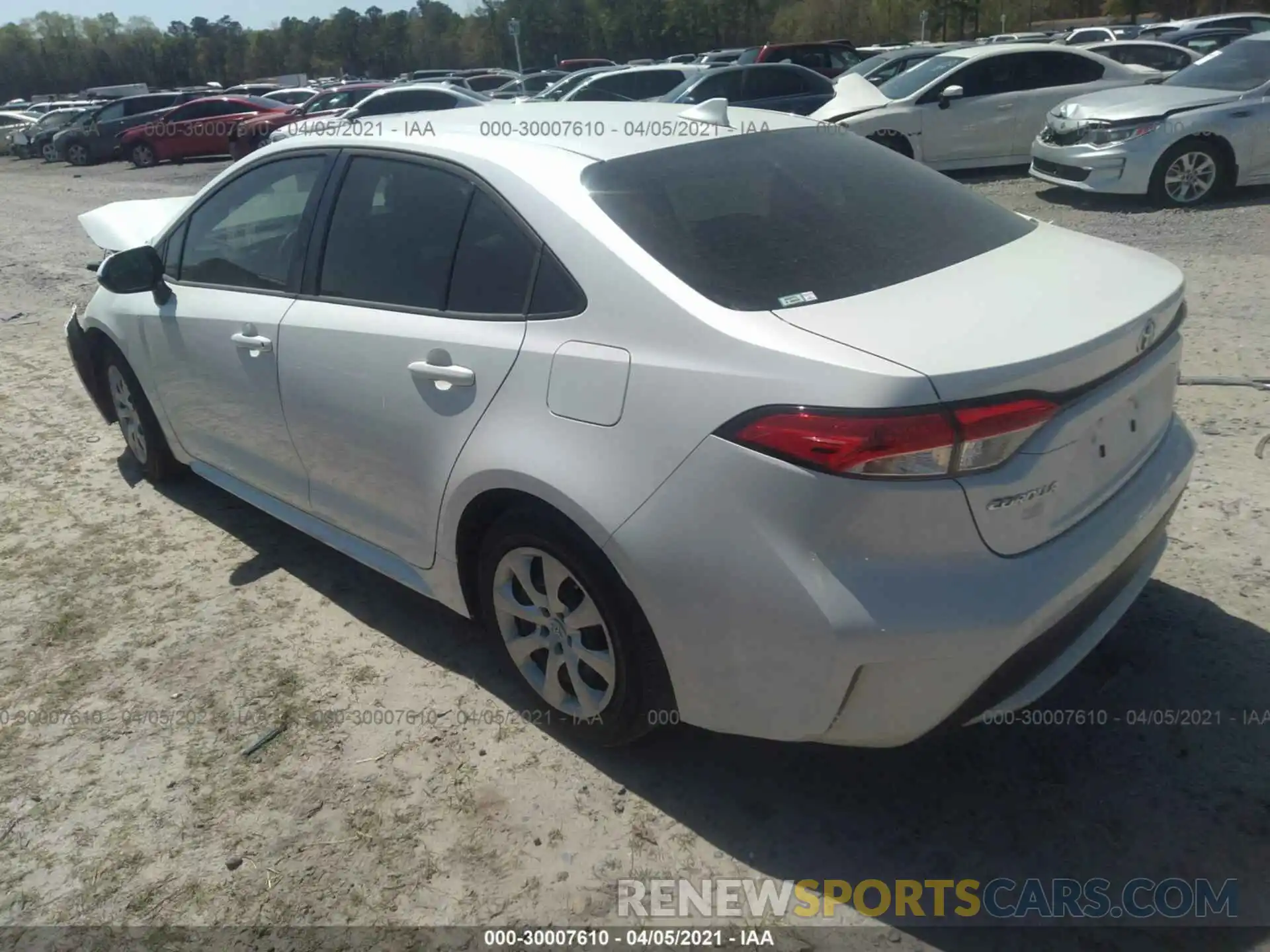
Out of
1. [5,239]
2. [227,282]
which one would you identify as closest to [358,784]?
[227,282]

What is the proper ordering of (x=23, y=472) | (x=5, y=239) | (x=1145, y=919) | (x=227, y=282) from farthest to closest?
(x=5, y=239)
(x=23, y=472)
(x=227, y=282)
(x=1145, y=919)

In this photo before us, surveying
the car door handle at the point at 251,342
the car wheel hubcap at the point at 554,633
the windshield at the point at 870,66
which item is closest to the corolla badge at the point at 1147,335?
the car wheel hubcap at the point at 554,633

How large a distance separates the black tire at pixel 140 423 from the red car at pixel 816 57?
18.4 metres

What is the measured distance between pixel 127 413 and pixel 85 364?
34cm

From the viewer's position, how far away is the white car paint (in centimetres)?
1209

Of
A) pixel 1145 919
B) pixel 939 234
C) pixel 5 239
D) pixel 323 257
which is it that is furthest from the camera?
pixel 5 239

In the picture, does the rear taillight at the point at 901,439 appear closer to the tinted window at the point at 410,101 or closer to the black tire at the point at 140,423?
the black tire at the point at 140,423

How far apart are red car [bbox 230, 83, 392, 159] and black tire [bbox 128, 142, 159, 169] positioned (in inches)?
112

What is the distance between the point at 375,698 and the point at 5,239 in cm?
1388

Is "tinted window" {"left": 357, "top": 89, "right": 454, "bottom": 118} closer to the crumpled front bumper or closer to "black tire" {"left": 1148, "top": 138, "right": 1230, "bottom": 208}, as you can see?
the crumpled front bumper

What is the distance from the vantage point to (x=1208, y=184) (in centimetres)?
943

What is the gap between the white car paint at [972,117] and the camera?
39.7ft

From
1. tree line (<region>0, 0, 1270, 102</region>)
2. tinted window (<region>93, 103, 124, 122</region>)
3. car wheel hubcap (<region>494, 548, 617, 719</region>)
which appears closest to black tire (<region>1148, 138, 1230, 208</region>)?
car wheel hubcap (<region>494, 548, 617, 719</region>)

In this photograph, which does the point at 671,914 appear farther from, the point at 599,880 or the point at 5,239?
the point at 5,239
